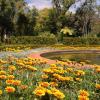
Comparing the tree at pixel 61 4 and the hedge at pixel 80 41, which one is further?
the tree at pixel 61 4

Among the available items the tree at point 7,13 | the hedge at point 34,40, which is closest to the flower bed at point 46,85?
the hedge at point 34,40

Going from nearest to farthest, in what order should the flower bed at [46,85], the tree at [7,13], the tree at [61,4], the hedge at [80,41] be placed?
the flower bed at [46,85], the hedge at [80,41], the tree at [7,13], the tree at [61,4]

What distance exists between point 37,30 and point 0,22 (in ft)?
25.6

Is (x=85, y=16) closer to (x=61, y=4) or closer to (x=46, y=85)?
(x=61, y=4)

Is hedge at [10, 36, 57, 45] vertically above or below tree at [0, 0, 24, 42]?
below

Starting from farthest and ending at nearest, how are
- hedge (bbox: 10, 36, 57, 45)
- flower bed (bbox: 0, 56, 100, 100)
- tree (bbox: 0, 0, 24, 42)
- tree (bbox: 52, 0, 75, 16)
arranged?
tree (bbox: 52, 0, 75, 16) < tree (bbox: 0, 0, 24, 42) < hedge (bbox: 10, 36, 57, 45) < flower bed (bbox: 0, 56, 100, 100)

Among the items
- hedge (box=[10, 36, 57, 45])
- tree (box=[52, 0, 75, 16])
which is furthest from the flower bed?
tree (box=[52, 0, 75, 16])

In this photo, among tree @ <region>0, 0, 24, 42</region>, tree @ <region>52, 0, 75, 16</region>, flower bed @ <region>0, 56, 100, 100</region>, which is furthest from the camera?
tree @ <region>52, 0, 75, 16</region>

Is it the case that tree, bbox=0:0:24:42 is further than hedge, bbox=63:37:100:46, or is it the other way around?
tree, bbox=0:0:24:42

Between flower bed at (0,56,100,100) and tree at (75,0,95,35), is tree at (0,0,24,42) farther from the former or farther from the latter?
flower bed at (0,56,100,100)

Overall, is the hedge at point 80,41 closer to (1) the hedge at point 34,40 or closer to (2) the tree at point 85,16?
(1) the hedge at point 34,40

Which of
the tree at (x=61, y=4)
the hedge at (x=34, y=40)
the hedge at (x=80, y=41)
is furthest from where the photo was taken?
the tree at (x=61, y=4)

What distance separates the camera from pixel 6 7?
35.9m

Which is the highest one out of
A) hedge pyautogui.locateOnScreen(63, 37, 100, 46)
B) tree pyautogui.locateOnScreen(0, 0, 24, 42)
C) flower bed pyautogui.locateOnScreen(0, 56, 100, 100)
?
tree pyautogui.locateOnScreen(0, 0, 24, 42)
